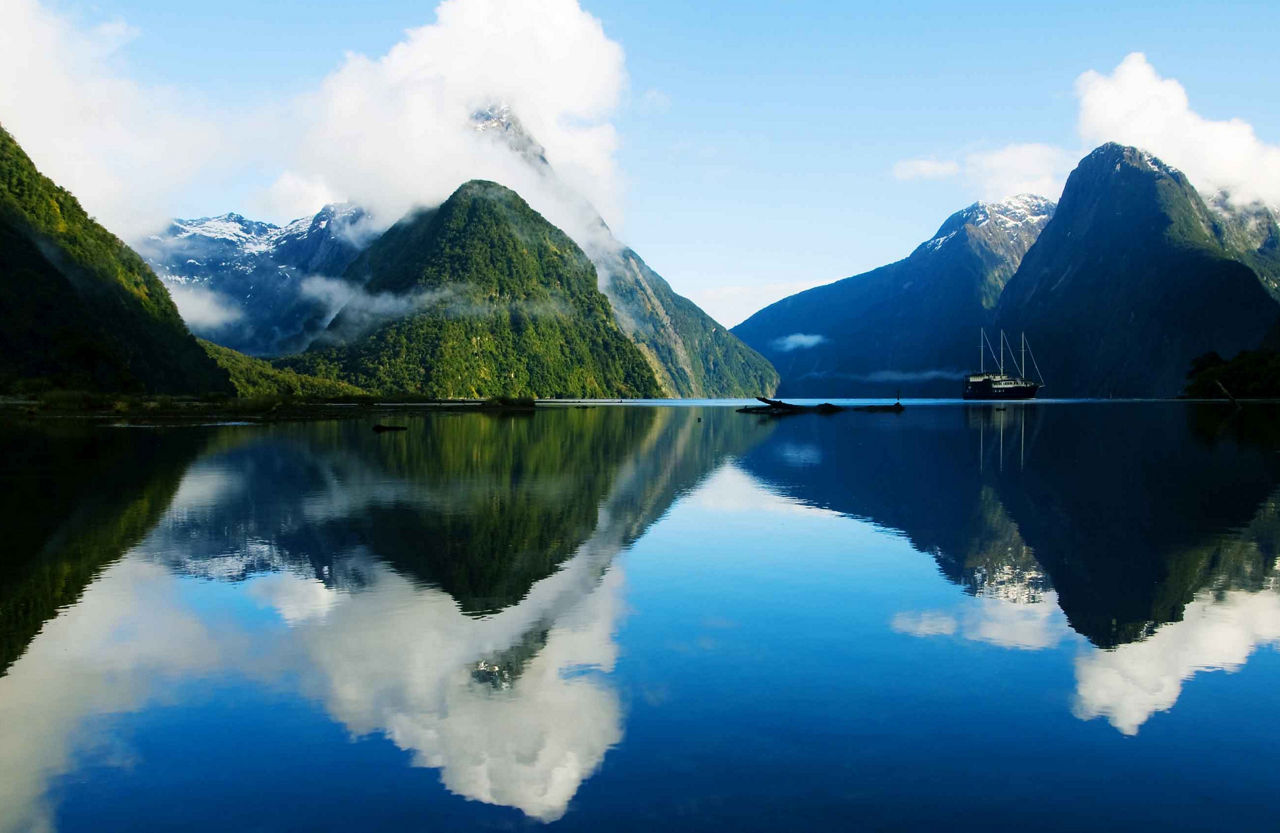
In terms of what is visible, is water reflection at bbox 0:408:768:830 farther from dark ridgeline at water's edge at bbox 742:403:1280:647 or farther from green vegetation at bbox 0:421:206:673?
dark ridgeline at water's edge at bbox 742:403:1280:647

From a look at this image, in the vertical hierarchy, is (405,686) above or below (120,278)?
below

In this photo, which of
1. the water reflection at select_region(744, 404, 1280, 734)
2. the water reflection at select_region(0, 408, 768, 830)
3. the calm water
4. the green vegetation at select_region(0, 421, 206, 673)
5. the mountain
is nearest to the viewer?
the calm water

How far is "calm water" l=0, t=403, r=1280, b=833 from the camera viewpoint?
11.3 m

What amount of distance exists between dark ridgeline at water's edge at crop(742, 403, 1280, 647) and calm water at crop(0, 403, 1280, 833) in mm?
236

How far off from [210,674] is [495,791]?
763 centimetres

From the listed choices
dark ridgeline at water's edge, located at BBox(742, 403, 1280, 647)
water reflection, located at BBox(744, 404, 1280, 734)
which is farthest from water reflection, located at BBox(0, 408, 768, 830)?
dark ridgeline at water's edge, located at BBox(742, 403, 1280, 647)

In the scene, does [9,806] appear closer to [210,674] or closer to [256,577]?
[210,674]

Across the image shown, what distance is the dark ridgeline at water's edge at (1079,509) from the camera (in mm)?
23203

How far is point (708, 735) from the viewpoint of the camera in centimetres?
1312

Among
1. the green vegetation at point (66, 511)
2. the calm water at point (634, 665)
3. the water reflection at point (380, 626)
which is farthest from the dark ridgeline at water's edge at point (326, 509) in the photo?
the calm water at point (634, 665)

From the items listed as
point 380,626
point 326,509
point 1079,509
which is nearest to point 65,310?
point 326,509

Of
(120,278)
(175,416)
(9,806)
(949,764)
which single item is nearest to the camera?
(9,806)

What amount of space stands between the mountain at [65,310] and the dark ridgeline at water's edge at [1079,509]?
432ft

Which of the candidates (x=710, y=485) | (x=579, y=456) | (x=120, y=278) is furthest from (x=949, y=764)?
(x=120, y=278)
